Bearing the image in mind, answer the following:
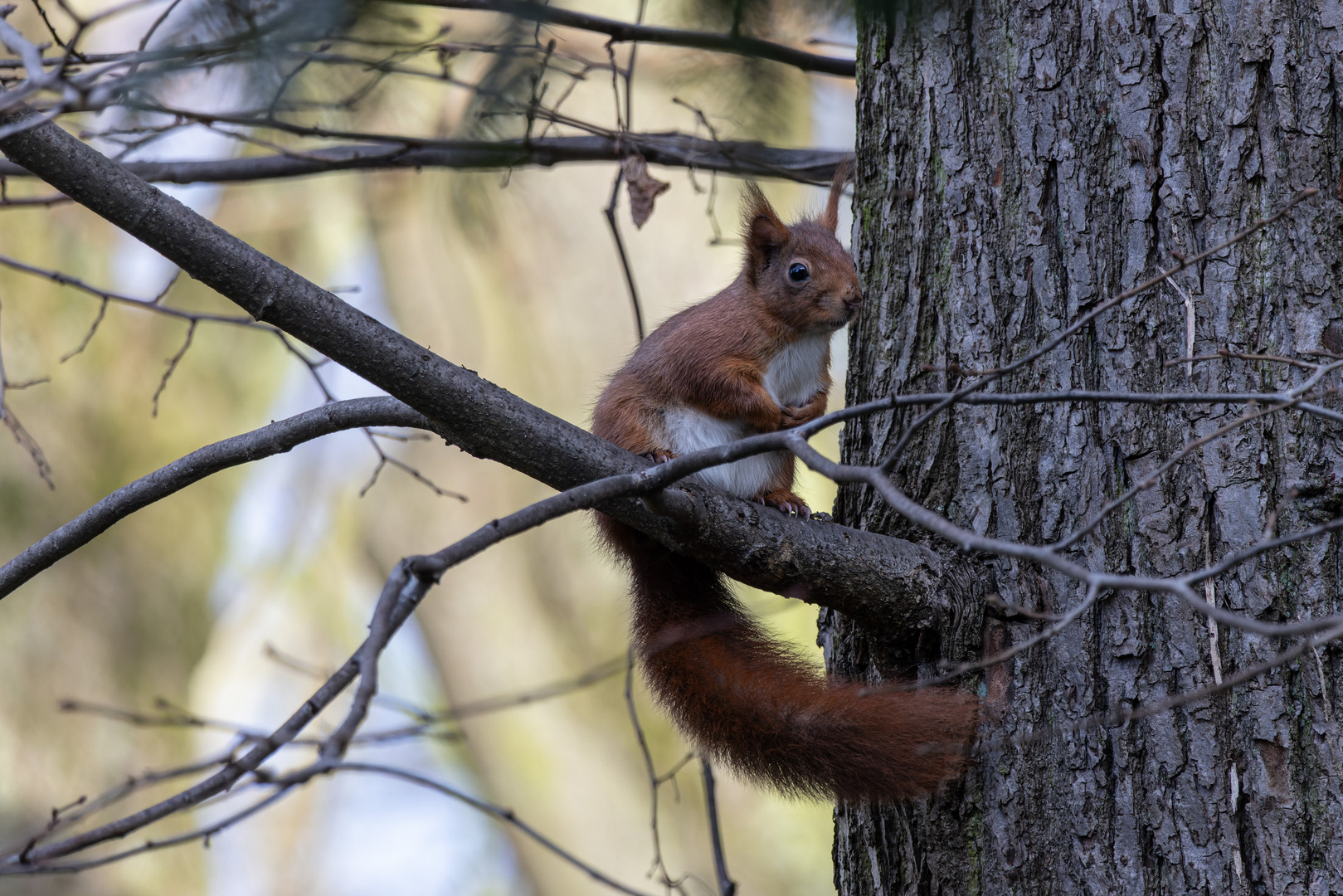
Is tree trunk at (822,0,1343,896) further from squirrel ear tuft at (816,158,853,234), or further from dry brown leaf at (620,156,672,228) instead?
dry brown leaf at (620,156,672,228)

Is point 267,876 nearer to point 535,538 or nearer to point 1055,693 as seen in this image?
point 535,538

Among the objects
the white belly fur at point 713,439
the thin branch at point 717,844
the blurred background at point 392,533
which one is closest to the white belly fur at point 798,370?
the white belly fur at point 713,439

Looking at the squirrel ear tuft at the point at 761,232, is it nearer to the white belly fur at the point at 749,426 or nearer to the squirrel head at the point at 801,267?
the squirrel head at the point at 801,267

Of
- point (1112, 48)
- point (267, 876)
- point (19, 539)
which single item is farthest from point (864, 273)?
point (267, 876)

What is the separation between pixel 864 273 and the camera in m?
1.65

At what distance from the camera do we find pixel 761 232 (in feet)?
5.96

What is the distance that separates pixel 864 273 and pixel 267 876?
6474mm

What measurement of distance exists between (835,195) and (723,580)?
0.68m

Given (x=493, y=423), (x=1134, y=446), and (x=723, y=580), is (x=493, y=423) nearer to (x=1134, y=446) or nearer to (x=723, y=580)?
(x=723, y=580)

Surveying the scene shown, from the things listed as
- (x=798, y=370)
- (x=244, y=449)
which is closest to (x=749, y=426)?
(x=798, y=370)

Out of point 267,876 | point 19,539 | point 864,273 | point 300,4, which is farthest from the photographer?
point 267,876

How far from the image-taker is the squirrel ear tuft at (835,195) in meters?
1.78

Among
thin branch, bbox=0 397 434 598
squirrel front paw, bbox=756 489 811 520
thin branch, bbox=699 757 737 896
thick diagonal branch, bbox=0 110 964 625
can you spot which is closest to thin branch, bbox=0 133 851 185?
squirrel front paw, bbox=756 489 811 520

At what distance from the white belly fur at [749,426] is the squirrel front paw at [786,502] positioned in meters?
0.03
